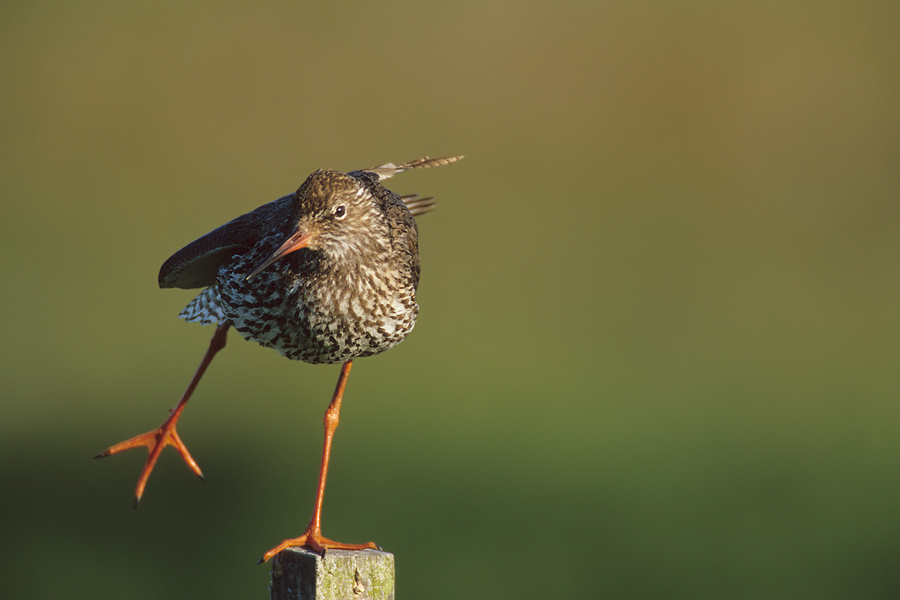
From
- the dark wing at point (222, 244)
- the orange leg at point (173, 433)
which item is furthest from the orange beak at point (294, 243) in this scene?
the orange leg at point (173, 433)

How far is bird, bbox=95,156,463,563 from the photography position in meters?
4.26

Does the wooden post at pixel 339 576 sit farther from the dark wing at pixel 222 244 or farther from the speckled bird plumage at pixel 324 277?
the dark wing at pixel 222 244

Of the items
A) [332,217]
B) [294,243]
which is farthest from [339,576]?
[332,217]

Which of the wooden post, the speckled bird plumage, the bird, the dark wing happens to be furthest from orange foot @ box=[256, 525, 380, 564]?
the dark wing

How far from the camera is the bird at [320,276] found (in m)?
4.26

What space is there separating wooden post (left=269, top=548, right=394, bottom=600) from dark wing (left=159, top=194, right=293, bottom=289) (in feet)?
5.52

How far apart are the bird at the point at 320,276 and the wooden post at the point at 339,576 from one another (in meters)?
0.44

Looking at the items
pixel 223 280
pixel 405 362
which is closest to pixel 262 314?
pixel 223 280

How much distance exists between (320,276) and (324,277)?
2 centimetres

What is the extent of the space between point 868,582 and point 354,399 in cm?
598

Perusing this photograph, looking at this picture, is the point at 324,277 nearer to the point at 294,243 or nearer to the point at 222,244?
the point at 294,243

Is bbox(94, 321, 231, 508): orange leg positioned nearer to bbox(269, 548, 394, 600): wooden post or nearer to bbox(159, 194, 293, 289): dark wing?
bbox(159, 194, 293, 289): dark wing

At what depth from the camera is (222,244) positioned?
4.89m

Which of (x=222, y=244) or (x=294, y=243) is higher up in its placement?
(x=222, y=244)
